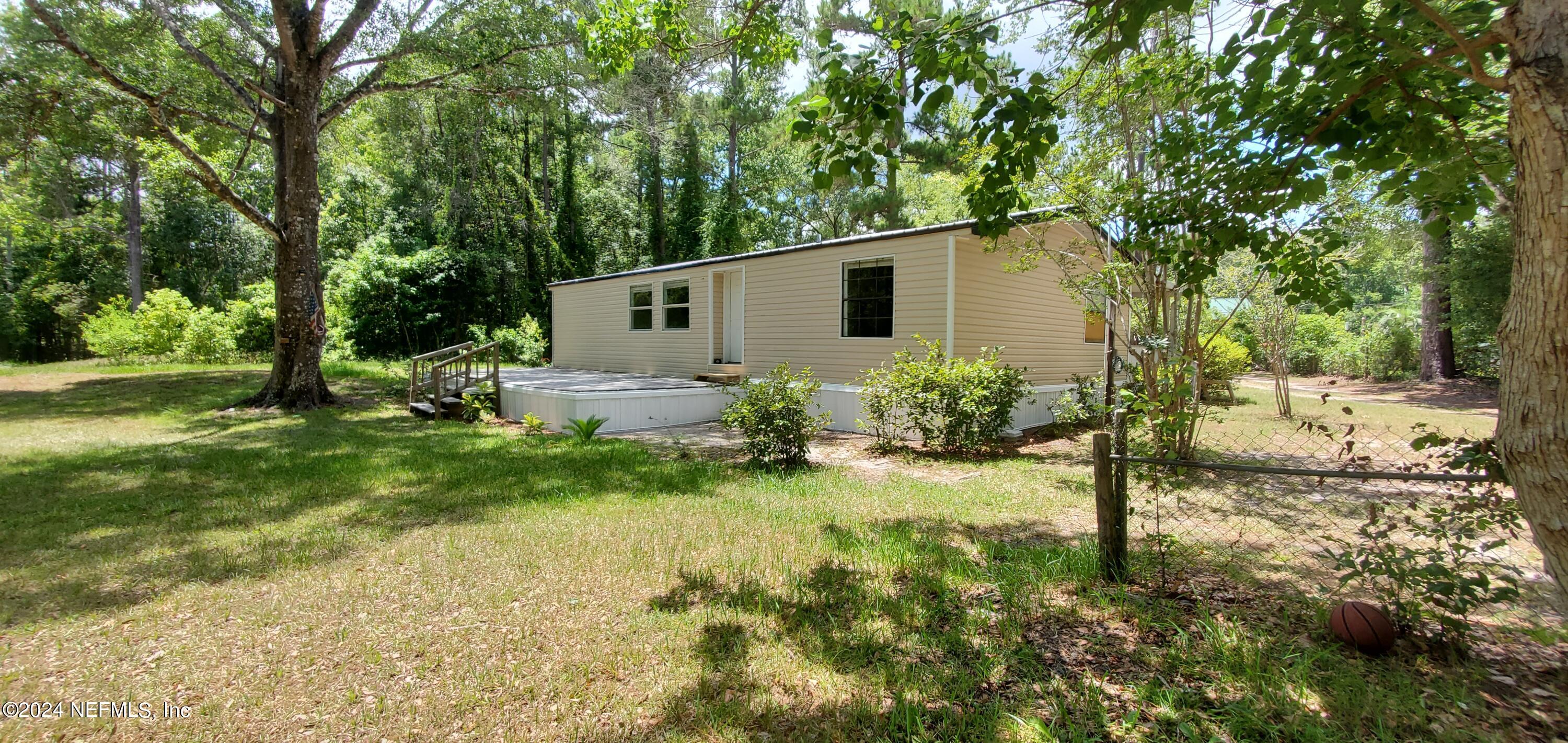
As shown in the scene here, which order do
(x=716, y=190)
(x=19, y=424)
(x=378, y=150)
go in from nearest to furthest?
(x=19, y=424), (x=378, y=150), (x=716, y=190)

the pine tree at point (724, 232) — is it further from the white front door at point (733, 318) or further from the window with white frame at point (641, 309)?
the white front door at point (733, 318)

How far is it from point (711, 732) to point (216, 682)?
6.05 feet

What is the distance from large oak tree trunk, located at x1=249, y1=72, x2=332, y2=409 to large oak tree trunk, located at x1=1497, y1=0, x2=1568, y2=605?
12941 millimetres

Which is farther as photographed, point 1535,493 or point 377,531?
point 377,531

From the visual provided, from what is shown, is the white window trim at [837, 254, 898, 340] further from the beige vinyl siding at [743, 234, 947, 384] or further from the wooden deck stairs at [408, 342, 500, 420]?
the wooden deck stairs at [408, 342, 500, 420]

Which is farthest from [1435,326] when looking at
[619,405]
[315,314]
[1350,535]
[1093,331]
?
[315,314]

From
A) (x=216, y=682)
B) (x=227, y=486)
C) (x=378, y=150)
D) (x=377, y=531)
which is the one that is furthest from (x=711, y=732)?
(x=378, y=150)

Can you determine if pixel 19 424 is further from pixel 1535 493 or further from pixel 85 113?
pixel 1535 493

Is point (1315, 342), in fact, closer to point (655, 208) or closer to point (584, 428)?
point (655, 208)

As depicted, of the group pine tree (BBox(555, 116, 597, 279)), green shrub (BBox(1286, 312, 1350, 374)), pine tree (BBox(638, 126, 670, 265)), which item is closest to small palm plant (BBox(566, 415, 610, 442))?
pine tree (BBox(555, 116, 597, 279))

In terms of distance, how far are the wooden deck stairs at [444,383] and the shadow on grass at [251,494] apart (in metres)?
1.37

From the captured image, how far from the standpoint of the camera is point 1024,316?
10359 millimetres

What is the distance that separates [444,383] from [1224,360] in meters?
15.1

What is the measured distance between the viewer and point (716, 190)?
26.3m
